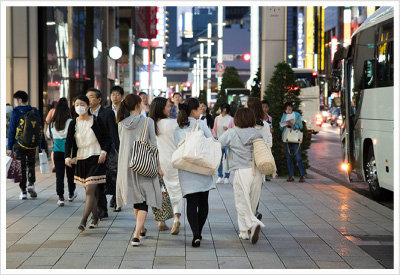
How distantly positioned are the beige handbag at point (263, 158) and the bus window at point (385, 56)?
4131mm

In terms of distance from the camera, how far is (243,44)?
153750 mm

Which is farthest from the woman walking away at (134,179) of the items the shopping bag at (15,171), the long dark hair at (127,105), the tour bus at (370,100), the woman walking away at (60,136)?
the tour bus at (370,100)

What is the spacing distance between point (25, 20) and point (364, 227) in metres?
14.5

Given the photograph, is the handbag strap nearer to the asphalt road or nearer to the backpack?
the backpack

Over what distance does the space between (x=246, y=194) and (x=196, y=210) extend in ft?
2.39

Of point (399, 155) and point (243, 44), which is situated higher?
point (243, 44)

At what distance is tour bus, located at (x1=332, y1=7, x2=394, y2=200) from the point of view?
11633 millimetres

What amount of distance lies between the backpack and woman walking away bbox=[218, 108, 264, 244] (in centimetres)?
471

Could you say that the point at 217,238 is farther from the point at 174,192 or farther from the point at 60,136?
the point at 60,136

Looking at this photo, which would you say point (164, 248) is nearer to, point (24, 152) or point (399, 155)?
point (399, 155)

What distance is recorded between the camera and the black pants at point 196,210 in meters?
7.90

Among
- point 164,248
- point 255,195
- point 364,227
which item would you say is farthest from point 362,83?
point 164,248

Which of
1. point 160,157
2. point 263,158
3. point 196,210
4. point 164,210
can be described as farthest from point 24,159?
point 263,158

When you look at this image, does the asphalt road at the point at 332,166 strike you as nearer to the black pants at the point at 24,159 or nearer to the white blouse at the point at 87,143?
→ the white blouse at the point at 87,143
